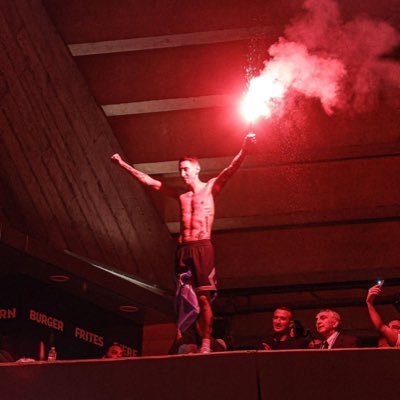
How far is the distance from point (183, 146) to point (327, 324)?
5140mm

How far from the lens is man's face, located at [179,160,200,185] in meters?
7.52

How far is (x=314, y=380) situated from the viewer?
545cm

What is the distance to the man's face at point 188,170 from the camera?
7.52 meters

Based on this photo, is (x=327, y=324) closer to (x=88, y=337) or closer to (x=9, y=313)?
(x=9, y=313)

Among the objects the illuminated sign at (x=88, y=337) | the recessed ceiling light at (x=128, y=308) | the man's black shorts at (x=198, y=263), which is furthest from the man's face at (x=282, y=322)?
the recessed ceiling light at (x=128, y=308)

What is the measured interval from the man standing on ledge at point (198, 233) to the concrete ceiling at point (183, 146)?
2522 millimetres

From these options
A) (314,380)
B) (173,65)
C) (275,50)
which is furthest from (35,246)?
(314,380)

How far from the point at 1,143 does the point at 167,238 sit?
4.81 meters

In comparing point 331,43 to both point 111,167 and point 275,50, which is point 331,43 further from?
point 111,167

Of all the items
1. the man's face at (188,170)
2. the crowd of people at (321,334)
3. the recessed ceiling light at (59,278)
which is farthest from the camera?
the recessed ceiling light at (59,278)

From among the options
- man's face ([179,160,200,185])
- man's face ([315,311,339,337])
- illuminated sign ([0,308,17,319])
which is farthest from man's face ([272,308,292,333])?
illuminated sign ([0,308,17,319])

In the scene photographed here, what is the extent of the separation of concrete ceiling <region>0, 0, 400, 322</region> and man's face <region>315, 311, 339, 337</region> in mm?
4255

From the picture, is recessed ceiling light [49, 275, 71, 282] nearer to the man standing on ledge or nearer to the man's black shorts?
the man standing on ledge

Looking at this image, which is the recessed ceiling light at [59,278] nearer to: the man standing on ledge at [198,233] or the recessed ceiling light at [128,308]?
the recessed ceiling light at [128,308]
